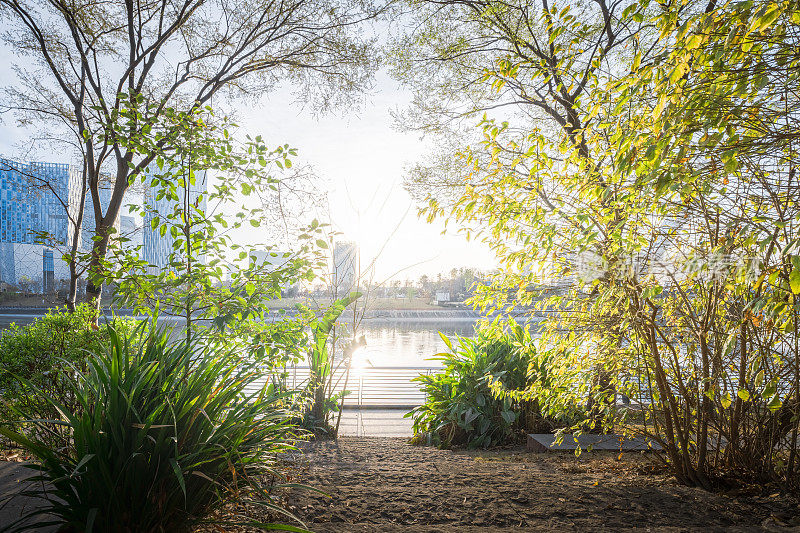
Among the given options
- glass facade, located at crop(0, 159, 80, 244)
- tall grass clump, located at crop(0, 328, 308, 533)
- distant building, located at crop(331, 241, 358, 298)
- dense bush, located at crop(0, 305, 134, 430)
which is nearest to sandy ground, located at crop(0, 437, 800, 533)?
tall grass clump, located at crop(0, 328, 308, 533)

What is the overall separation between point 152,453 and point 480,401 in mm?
3404

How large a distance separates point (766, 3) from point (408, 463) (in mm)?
2943

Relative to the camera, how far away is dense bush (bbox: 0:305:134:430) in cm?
317

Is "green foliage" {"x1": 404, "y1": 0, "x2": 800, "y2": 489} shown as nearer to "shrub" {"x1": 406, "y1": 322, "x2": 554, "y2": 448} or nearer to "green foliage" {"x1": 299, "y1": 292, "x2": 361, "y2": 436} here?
"shrub" {"x1": 406, "y1": 322, "x2": 554, "y2": 448}

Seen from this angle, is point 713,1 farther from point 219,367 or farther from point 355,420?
point 355,420

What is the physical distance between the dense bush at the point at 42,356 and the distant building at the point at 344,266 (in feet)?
6.28

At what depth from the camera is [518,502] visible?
2113 mm

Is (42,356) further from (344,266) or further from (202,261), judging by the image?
(344,266)

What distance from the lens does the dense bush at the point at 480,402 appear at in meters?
4.44

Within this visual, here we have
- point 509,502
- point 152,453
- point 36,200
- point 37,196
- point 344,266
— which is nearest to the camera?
point 152,453

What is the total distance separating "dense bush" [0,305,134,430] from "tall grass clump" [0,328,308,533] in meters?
1.55

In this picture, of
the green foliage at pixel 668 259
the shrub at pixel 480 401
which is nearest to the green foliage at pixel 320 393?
the shrub at pixel 480 401

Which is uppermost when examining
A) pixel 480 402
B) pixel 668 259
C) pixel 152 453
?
pixel 668 259

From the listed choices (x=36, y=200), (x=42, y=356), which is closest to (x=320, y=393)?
(x=42, y=356)
